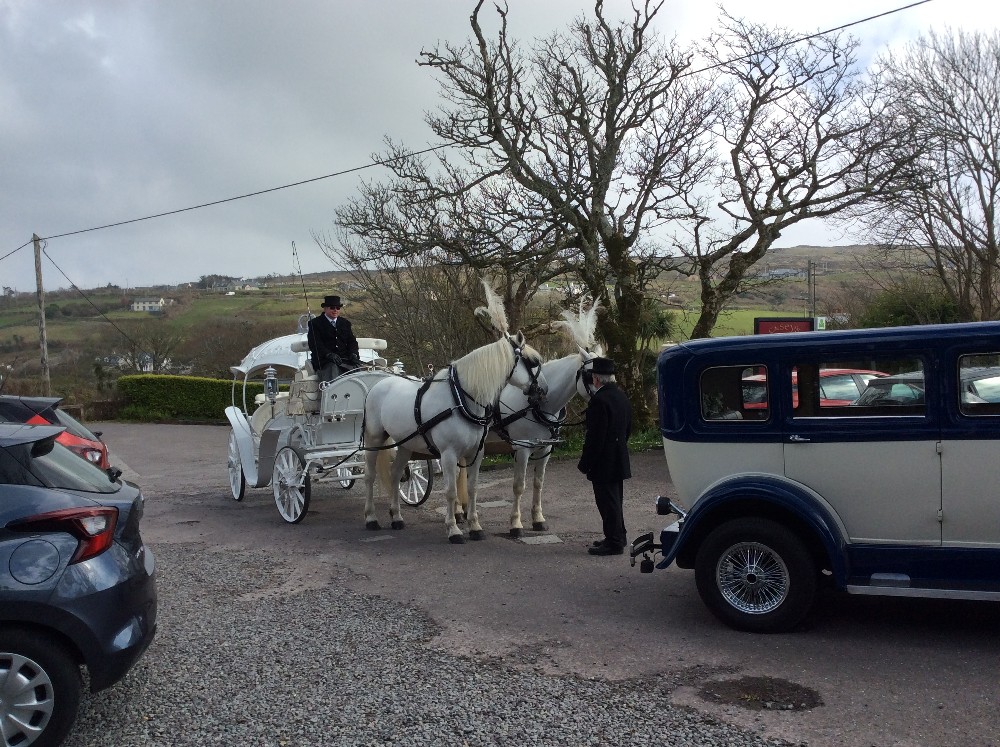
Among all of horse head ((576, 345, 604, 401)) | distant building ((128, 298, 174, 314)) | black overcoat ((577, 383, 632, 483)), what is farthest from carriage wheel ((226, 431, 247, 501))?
distant building ((128, 298, 174, 314))

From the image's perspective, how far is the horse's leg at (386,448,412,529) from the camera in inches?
387

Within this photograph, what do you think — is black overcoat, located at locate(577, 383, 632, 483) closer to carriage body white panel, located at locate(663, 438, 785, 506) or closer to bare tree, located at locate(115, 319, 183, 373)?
carriage body white panel, located at locate(663, 438, 785, 506)

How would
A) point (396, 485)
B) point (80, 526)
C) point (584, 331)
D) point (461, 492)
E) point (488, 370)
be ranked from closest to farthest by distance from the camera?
point (80, 526) → point (488, 370) → point (584, 331) → point (396, 485) → point (461, 492)

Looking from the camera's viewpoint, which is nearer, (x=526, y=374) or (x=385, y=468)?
(x=526, y=374)

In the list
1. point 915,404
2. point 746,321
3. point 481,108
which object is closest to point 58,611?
point 915,404

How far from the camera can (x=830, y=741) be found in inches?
159

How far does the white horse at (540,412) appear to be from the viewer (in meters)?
8.95

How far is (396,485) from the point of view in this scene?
10.1 m

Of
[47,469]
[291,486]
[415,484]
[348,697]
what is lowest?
[348,697]

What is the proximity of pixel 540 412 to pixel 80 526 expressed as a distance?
567 cm

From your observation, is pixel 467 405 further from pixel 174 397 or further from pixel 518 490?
pixel 174 397

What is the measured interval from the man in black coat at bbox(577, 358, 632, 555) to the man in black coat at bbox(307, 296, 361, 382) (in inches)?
149

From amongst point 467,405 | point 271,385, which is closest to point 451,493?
point 467,405

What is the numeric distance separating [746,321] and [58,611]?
31927 millimetres
